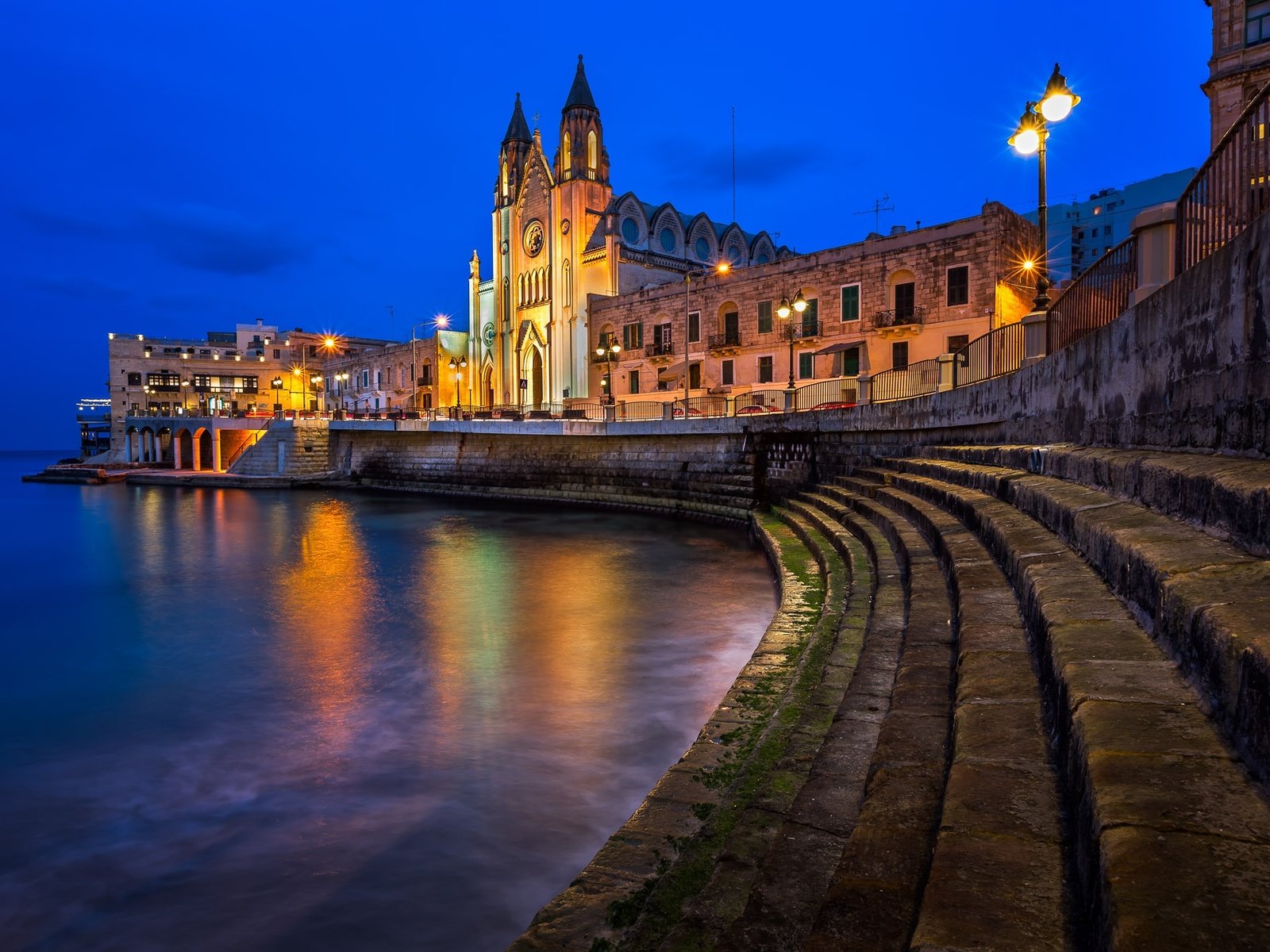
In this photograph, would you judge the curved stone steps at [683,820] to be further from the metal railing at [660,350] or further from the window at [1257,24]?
the metal railing at [660,350]

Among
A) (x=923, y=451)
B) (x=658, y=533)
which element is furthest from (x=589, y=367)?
(x=923, y=451)

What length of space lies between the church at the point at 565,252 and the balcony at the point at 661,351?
562 centimetres

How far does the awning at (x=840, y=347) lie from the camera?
3110 centimetres

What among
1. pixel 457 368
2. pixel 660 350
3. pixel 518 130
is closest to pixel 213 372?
pixel 457 368

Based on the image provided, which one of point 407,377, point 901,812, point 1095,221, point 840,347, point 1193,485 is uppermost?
point 1095,221

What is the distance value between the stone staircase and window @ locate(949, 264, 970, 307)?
2452 centimetres

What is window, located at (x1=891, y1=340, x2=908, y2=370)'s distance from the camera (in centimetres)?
3031

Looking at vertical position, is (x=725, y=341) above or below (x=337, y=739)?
above

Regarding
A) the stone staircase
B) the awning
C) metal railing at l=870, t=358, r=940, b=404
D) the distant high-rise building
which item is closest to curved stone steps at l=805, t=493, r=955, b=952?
the stone staircase

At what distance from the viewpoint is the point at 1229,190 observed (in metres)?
4.80

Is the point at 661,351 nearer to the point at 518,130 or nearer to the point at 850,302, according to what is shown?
the point at 850,302

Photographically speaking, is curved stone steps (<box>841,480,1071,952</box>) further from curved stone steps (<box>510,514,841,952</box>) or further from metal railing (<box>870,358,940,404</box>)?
metal railing (<box>870,358,940,404</box>)

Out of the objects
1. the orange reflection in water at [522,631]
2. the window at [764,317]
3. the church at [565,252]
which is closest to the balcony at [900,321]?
the window at [764,317]

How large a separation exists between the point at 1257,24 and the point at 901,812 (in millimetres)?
27697
